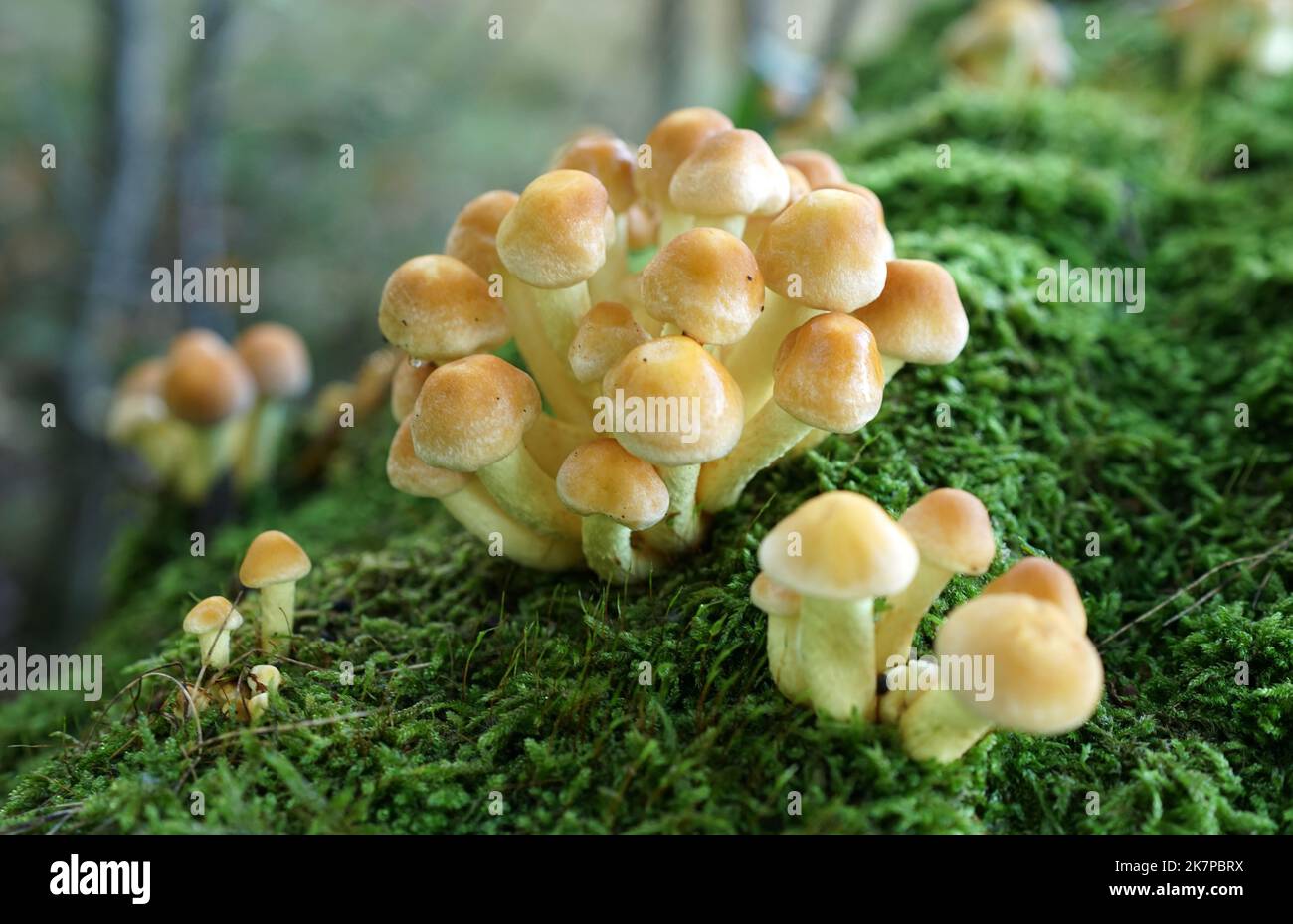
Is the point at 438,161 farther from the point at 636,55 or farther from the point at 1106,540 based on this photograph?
the point at 1106,540

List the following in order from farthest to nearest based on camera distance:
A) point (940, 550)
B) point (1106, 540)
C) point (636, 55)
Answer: point (636, 55) < point (1106, 540) < point (940, 550)

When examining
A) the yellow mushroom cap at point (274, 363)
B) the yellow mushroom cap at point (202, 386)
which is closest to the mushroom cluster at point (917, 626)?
the yellow mushroom cap at point (202, 386)

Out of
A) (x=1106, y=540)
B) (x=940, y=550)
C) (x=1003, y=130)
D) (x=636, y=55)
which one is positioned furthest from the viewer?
(x=636, y=55)

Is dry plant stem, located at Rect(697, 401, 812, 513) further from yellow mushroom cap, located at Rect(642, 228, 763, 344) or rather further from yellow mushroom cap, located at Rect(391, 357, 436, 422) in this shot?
yellow mushroom cap, located at Rect(391, 357, 436, 422)

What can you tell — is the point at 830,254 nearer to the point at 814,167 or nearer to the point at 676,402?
the point at 676,402

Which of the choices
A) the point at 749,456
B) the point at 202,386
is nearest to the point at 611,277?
the point at 749,456
